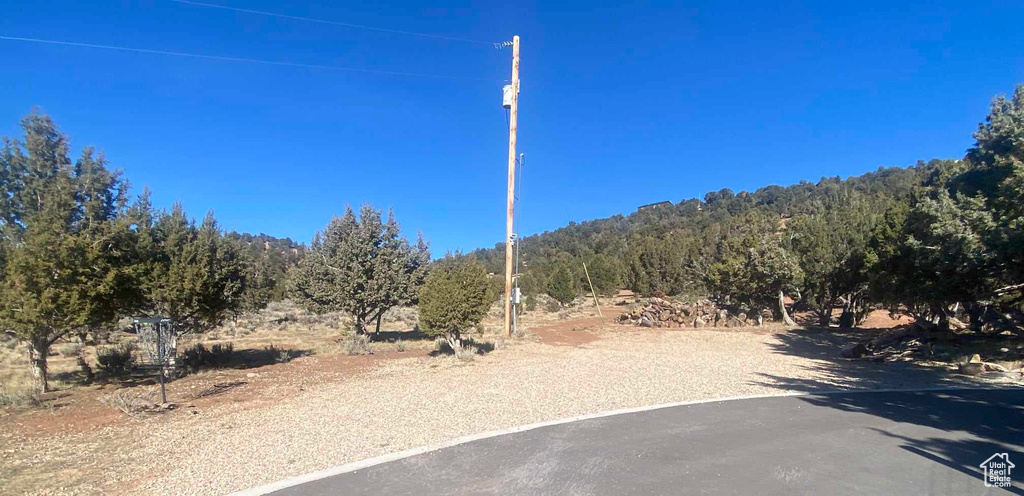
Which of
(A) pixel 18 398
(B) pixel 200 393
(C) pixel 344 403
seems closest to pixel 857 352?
(C) pixel 344 403

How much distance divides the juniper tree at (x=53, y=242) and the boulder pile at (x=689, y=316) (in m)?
23.7

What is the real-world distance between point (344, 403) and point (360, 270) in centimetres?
1058

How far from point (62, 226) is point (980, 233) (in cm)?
2068

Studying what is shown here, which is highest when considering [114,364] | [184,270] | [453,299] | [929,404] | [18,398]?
[184,270]

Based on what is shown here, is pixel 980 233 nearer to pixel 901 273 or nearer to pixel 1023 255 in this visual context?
pixel 1023 255

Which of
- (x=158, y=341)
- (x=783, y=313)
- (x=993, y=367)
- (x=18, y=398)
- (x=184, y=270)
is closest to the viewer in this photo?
(x=18, y=398)

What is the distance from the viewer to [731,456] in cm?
570

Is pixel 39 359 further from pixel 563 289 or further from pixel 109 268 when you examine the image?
pixel 563 289

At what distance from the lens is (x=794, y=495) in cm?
458

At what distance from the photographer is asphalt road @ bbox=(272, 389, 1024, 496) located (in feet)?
15.9

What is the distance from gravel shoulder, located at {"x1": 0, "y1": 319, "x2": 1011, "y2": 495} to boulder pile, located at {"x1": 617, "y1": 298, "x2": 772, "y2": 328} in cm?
1117

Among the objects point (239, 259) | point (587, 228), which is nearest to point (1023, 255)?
point (239, 259)

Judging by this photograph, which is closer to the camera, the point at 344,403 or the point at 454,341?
the point at 344,403

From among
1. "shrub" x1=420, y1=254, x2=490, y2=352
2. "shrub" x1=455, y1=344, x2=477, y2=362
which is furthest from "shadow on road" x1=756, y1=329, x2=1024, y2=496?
"shrub" x1=420, y1=254, x2=490, y2=352
